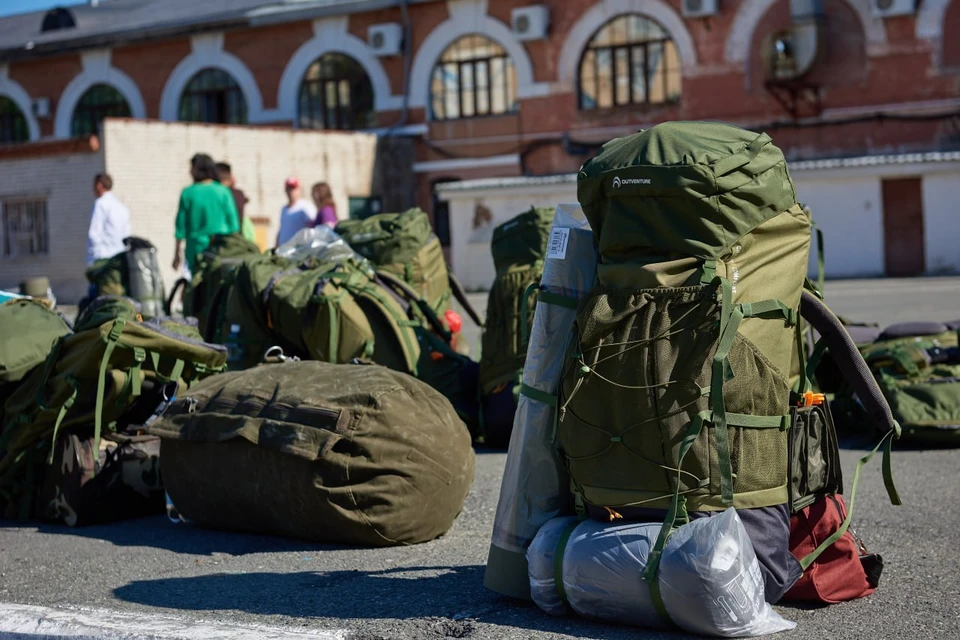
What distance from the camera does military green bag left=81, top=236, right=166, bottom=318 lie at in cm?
1176

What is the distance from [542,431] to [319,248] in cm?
471

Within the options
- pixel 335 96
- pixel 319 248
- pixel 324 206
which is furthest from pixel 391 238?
pixel 335 96

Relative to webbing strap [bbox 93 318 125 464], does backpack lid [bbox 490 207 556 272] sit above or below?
above

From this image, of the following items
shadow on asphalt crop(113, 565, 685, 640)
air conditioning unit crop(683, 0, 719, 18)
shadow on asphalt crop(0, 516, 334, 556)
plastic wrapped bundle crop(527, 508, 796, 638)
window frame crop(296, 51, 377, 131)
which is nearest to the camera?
plastic wrapped bundle crop(527, 508, 796, 638)

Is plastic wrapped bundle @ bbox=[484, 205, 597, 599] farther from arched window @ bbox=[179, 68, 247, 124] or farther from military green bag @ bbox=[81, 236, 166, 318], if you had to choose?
arched window @ bbox=[179, 68, 247, 124]

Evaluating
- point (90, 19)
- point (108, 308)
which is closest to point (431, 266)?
point (108, 308)

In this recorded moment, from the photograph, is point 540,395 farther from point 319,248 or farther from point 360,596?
point 319,248

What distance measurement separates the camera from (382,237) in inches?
344

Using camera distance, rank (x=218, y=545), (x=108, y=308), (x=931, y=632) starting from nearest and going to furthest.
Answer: (x=931, y=632)
(x=218, y=545)
(x=108, y=308)

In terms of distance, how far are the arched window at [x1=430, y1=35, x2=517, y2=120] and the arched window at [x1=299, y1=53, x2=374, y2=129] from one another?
6.58ft

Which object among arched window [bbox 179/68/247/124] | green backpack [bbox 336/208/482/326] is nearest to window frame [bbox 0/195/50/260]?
arched window [bbox 179/68/247/124]

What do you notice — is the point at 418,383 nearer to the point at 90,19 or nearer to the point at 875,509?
the point at 875,509

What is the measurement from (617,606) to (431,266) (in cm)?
532

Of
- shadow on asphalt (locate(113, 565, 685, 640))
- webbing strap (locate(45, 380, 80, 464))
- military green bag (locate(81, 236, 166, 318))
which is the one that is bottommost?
shadow on asphalt (locate(113, 565, 685, 640))
